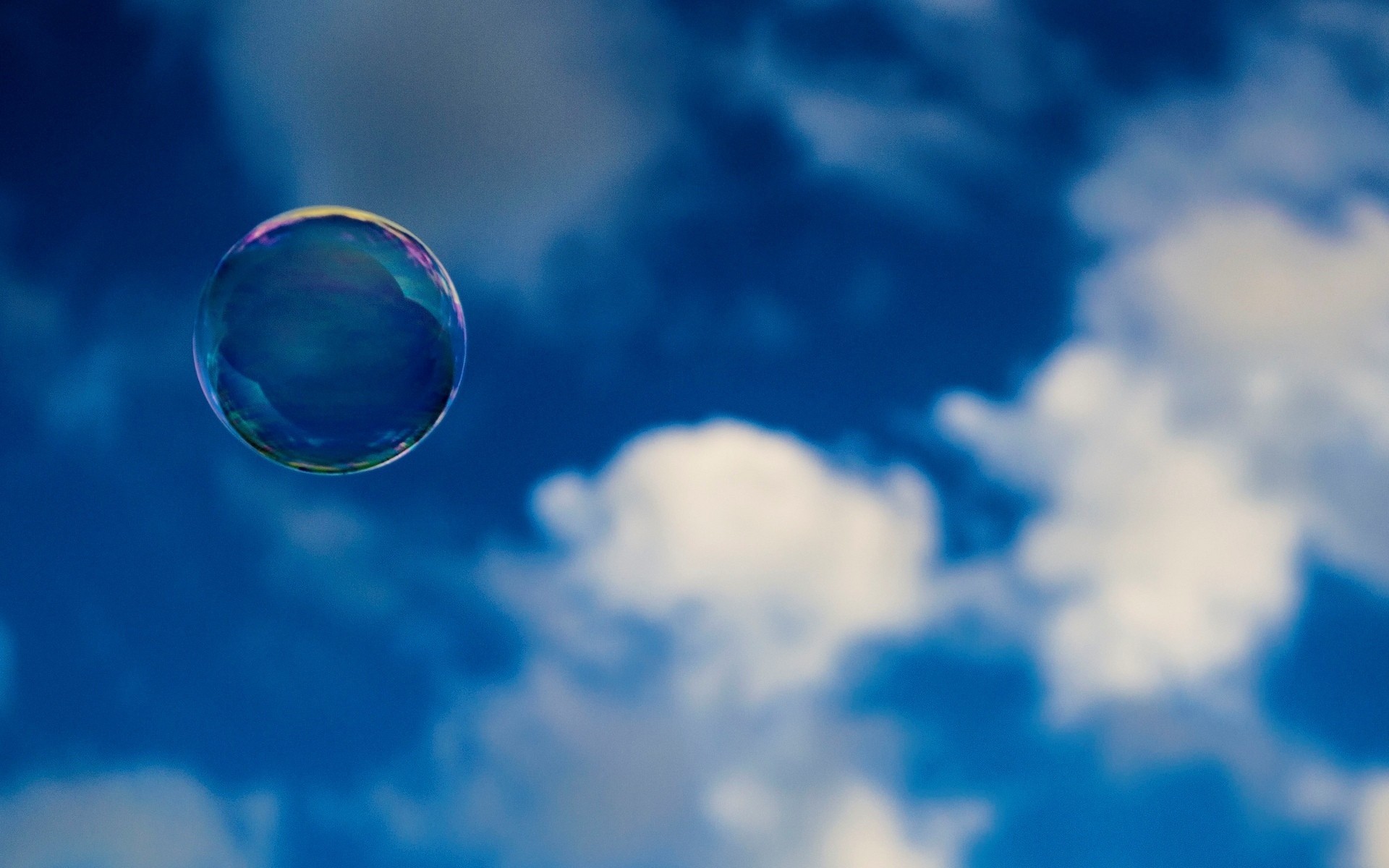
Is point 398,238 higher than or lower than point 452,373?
higher

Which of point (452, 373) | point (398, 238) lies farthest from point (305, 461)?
point (398, 238)

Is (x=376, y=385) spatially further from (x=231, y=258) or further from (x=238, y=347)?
(x=231, y=258)

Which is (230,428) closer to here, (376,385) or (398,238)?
(376,385)

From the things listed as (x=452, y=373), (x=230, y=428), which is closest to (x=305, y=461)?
(x=230, y=428)

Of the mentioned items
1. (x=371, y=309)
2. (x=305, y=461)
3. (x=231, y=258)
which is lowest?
(x=305, y=461)

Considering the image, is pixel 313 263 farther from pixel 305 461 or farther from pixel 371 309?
pixel 305 461

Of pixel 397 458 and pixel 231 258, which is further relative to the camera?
pixel 397 458

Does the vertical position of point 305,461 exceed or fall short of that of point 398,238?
it falls short

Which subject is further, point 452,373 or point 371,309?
point 452,373
